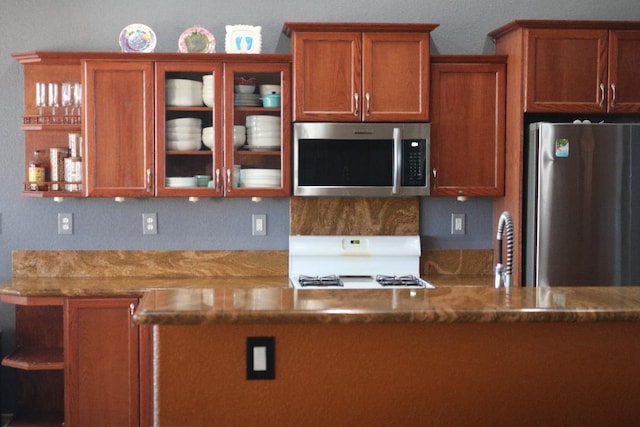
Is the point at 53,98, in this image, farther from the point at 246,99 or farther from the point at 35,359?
the point at 35,359

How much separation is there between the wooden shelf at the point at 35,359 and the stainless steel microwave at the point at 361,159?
Result: 1.51m

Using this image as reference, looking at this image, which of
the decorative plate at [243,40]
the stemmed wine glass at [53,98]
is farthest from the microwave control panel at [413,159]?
the stemmed wine glass at [53,98]

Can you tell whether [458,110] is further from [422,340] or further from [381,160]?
[422,340]

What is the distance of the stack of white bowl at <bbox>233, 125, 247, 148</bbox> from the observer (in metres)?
4.06

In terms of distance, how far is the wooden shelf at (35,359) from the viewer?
3.85m

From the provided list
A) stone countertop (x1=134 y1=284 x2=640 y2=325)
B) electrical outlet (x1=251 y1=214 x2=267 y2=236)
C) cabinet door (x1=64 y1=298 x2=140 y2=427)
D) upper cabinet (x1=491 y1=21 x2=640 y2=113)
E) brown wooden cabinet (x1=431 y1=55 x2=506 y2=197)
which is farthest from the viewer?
electrical outlet (x1=251 y1=214 x2=267 y2=236)

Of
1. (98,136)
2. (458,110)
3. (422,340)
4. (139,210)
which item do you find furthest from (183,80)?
(422,340)

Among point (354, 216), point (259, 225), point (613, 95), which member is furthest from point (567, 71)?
point (259, 225)

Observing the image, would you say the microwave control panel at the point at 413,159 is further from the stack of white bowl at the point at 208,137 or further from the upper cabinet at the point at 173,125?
the stack of white bowl at the point at 208,137

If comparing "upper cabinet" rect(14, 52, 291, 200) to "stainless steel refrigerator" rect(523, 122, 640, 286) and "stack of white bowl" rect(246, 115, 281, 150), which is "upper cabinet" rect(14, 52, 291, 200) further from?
"stainless steel refrigerator" rect(523, 122, 640, 286)

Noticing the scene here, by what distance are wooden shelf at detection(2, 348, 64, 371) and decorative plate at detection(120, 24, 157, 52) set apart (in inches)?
66.1

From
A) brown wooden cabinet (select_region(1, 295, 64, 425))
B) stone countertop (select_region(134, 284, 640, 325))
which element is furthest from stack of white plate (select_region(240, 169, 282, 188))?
stone countertop (select_region(134, 284, 640, 325))

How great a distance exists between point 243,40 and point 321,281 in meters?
1.37

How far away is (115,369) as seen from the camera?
381 cm
